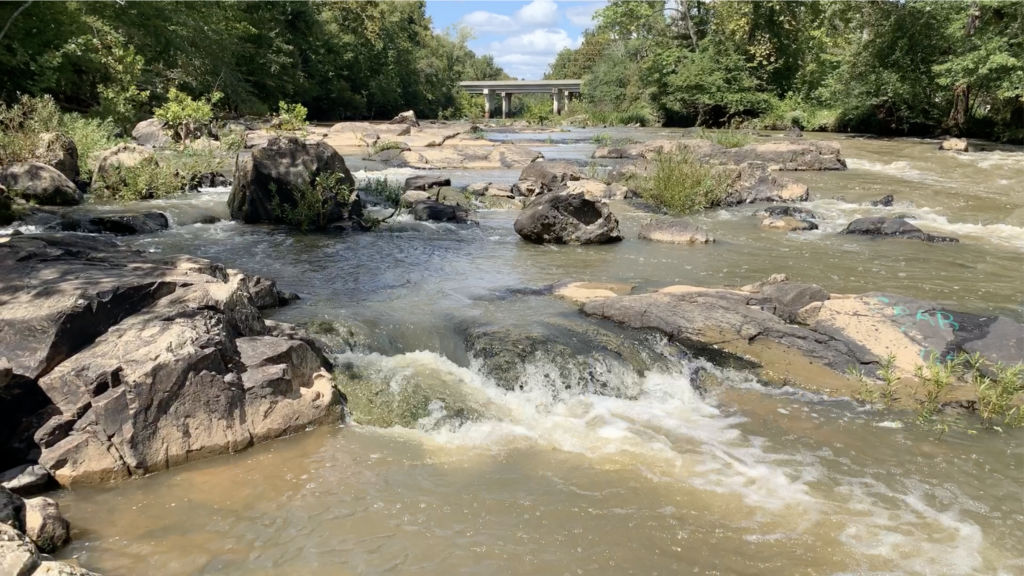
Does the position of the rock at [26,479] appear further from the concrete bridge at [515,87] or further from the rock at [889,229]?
the concrete bridge at [515,87]

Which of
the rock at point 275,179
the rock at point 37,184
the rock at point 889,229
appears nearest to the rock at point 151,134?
the rock at point 37,184

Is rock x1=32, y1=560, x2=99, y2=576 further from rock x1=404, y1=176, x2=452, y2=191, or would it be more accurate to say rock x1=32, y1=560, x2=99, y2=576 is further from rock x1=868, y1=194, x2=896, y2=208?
rock x1=868, y1=194, x2=896, y2=208

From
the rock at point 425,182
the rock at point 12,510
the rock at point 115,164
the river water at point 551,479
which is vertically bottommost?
the river water at point 551,479

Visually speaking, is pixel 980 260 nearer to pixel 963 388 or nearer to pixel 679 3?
pixel 963 388

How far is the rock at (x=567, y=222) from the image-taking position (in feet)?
37.8

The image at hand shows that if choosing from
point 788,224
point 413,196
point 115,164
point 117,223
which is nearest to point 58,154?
point 115,164

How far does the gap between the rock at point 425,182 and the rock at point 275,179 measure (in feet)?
11.9

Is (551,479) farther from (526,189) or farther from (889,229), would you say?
(526,189)

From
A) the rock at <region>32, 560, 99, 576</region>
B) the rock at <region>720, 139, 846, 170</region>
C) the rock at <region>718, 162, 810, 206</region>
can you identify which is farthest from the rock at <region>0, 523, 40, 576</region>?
the rock at <region>720, 139, 846, 170</region>

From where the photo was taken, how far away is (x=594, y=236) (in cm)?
1152

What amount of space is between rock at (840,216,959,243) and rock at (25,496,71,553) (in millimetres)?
12375

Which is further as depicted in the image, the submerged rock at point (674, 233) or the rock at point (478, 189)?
the rock at point (478, 189)

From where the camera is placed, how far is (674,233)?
1171cm

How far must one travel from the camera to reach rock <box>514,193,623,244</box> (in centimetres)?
1151
